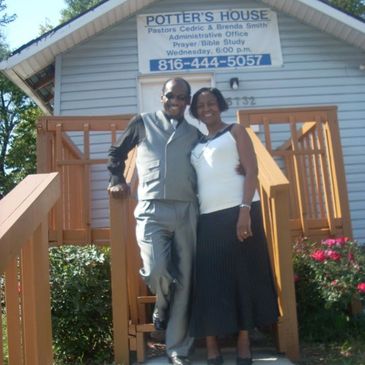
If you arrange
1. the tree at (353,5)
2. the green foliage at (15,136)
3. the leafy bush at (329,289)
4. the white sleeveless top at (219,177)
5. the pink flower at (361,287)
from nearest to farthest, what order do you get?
the white sleeveless top at (219,177) < the pink flower at (361,287) < the leafy bush at (329,289) < the tree at (353,5) < the green foliage at (15,136)

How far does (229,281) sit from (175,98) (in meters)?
1.15

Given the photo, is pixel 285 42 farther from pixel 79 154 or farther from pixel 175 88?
pixel 175 88

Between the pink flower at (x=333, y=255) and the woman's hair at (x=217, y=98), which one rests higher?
the woman's hair at (x=217, y=98)

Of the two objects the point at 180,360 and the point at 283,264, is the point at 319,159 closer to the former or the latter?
the point at 283,264

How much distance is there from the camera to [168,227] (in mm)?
2998

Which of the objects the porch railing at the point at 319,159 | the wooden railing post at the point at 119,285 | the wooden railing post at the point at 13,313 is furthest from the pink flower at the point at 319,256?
the wooden railing post at the point at 13,313

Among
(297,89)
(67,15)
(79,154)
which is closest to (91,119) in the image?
(79,154)

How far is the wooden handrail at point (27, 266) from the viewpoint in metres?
1.85

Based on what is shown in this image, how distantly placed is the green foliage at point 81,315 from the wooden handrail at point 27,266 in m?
1.22

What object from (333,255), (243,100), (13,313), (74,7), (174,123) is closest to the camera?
(13,313)

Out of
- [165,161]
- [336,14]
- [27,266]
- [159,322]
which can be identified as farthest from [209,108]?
[336,14]

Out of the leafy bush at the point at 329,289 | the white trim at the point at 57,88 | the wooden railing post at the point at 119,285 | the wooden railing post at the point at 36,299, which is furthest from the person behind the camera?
the white trim at the point at 57,88

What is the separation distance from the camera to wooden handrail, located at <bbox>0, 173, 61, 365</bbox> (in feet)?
6.06

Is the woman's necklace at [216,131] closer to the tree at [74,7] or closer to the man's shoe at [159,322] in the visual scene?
the man's shoe at [159,322]
